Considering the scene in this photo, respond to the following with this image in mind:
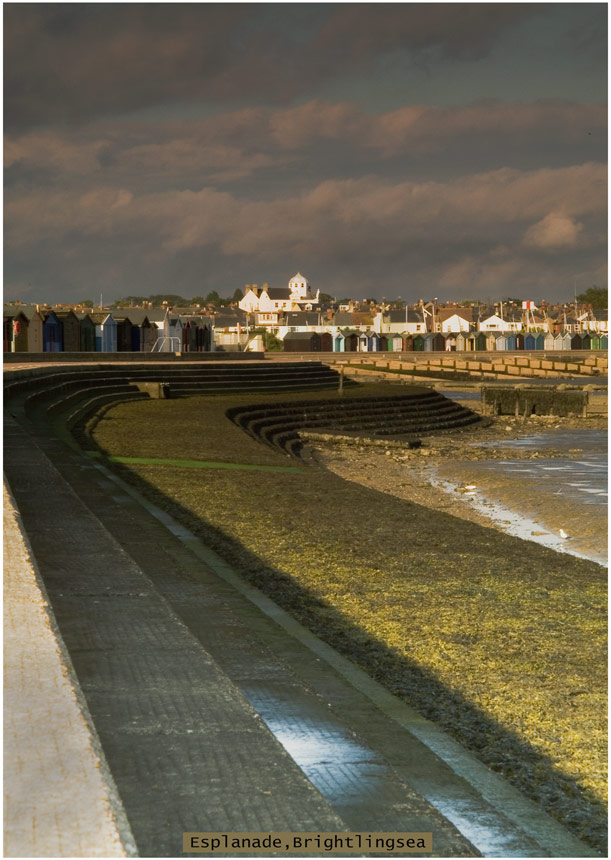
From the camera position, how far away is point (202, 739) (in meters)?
4.81

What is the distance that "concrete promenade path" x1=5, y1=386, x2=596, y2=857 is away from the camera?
13.0 feet

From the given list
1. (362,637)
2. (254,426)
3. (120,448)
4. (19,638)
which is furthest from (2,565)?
(254,426)

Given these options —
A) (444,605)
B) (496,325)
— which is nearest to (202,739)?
(444,605)

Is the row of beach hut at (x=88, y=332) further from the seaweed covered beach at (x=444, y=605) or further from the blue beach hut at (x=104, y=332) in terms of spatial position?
the seaweed covered beach at (x=444, y=605)

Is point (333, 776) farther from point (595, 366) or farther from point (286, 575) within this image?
point (595, 366)

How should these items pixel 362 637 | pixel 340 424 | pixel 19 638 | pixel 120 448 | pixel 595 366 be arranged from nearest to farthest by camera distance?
pixel 19 638 → pixel 362 637 → pixel 120 448 → pixel 340 424 → pixel 595 366

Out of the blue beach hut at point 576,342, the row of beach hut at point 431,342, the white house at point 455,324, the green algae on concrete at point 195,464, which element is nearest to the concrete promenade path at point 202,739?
the green algae on concrete at point 195,464

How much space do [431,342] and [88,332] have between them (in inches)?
3281

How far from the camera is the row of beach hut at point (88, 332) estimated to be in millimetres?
70875

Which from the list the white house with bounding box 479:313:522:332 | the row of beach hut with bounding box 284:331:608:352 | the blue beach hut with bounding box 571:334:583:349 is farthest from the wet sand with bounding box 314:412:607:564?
the white house with bounding box 479:313:522:332

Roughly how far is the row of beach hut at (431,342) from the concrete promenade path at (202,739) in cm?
13132

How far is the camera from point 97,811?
12.1ft

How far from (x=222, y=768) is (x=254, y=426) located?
3021cm

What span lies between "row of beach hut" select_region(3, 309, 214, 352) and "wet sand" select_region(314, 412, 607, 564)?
34.8 metres
